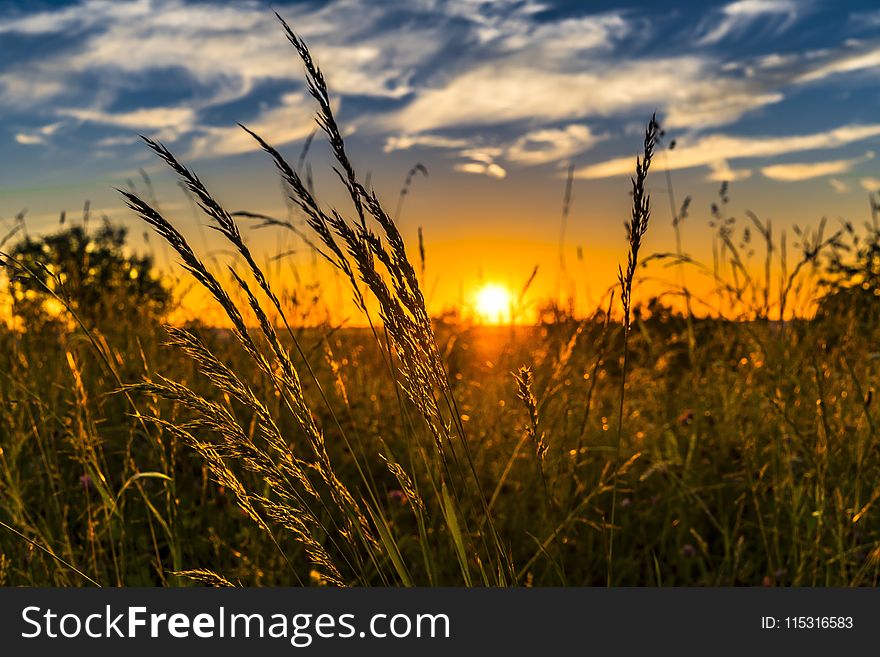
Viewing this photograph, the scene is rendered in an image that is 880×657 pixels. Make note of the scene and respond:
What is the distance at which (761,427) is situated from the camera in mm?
3568

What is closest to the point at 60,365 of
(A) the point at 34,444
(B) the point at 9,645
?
(A) the point at 34,444

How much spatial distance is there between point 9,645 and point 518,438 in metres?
2.17

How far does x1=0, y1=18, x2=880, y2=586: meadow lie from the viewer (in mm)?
1197

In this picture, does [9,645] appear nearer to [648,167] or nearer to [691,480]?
[648,167]

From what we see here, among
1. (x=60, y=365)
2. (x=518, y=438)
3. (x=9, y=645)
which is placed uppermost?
(x=60, y=365)

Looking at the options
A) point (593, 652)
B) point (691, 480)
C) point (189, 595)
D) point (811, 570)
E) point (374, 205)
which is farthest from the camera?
point (691, 480)

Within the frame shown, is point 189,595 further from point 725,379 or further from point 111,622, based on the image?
point 725,379

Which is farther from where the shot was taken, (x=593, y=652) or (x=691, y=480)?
(x=691, y=480)

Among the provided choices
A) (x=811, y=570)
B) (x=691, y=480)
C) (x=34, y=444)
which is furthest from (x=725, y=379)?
(x=34, y=444)

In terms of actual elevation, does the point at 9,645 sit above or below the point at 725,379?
below

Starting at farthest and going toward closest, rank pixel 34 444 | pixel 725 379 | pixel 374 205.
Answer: pixel 725 379, pixel 34 444, pixel 374 205

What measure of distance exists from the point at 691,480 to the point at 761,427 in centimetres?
64

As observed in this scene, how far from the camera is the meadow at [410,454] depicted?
47.1 inches

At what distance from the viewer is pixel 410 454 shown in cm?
Result: 149
